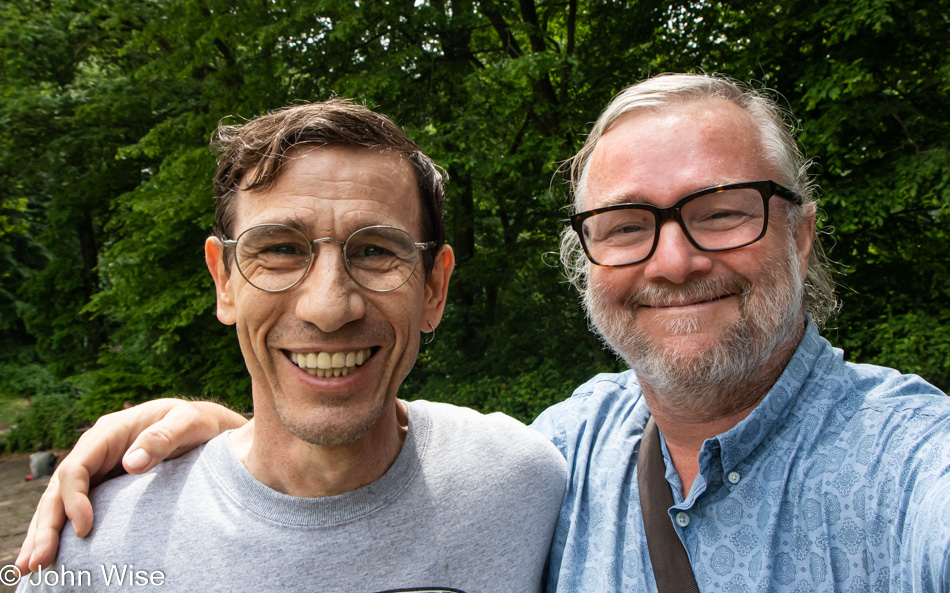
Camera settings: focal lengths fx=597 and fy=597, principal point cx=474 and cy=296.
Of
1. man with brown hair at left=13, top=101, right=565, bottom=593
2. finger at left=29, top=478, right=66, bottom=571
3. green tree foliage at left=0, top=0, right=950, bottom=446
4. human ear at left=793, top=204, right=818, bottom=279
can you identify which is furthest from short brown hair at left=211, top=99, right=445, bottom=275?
green tree foliage at left=0, top=0, right=950, bottom=446

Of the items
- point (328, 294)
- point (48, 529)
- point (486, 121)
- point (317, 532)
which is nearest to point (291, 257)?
point (328, 294)

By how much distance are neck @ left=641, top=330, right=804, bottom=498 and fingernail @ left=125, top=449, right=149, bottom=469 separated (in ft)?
4.94

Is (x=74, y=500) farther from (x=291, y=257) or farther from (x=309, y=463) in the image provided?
(x=291, y=257)

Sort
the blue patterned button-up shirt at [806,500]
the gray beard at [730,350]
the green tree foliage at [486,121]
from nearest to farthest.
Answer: the blue patterned button-up shirt at [806,500] → the gray beard at [730,350] → the green tree foliage at [486,121]

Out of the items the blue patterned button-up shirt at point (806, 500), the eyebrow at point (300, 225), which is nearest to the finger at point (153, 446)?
the eyebrow at point (300, 225)

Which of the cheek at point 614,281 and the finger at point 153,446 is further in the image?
the cheek at point 614,281

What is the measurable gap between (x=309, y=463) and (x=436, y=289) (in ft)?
2.23

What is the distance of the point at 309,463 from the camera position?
1755 millimetres

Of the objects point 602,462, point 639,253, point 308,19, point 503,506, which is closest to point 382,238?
point 639,253

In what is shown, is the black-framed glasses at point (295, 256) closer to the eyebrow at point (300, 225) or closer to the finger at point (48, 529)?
the eyebrow at point (300, 225)

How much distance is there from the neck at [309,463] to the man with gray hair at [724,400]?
10.5 inches

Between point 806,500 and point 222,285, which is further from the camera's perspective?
point 222,285

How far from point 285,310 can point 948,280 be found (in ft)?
24.5

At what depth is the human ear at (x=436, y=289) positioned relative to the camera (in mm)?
1979
